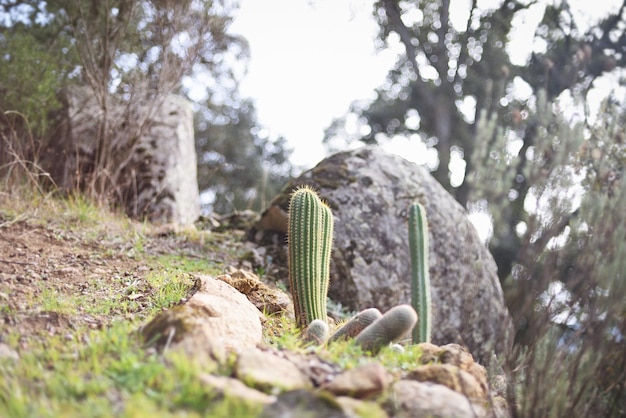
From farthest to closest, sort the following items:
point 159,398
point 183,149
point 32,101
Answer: point 183,149
point 32,101
point 159,398

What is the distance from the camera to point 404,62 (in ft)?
49.6

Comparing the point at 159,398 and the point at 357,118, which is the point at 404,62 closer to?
the point at 357,118

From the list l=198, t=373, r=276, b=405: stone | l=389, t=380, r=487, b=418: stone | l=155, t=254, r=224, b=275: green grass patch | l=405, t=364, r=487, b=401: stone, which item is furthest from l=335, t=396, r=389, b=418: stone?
l=155, t=254, r=224, b=275: green grass patch

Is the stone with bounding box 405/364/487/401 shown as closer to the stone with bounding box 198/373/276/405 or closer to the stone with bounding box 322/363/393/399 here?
the stone with bounding box 322/363/393/399

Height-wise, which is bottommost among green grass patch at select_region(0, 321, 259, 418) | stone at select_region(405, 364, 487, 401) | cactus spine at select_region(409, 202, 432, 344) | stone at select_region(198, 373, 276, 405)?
green grass patch at select_region(0, 321, 259, 418)

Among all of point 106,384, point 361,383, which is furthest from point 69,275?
point 361,383

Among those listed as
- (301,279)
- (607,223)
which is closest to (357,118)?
(301,279)

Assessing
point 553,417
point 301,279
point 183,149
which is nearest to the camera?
point 553,417

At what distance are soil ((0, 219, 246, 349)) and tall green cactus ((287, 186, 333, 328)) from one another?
0.96 m

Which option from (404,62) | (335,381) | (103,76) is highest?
(404,62)

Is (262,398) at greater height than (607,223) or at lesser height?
lesser

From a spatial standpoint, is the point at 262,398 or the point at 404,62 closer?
the point at 262,398

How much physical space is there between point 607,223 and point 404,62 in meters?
13.0

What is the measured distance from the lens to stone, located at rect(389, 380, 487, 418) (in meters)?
2.22
